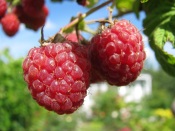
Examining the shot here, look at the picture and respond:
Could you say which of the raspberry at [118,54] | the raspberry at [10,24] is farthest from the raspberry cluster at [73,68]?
the raspberry at [10,24]

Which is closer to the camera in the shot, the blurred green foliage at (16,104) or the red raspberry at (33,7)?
the red raspberry at (33,7)

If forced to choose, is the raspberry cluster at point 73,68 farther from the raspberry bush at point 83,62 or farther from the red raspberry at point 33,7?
the red raspberry at point 33,7

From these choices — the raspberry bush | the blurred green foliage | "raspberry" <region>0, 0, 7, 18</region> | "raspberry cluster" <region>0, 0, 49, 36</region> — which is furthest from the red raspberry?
the blurred green foliage

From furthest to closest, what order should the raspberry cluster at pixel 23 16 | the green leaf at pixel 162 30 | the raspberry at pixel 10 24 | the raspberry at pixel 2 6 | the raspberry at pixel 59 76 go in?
1. the raspberry at pixel 10 24
2. the raspberry cluster at pixel 23 16
3. the raspberry at pixel 2 6
4. the green leaf at pixel 162 30
5. the raspberry at pixel 59 76

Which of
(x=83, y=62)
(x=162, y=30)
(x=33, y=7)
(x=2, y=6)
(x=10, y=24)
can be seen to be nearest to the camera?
(x=83, y=62)

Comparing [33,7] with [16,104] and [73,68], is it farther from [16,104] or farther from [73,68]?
[16,104]

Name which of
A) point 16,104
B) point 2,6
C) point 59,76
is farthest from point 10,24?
point 16,104

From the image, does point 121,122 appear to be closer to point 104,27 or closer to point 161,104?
point 104,27

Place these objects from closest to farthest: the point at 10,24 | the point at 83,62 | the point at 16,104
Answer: the point at 83,62 → the point at 10,24 → the point at 16,104
